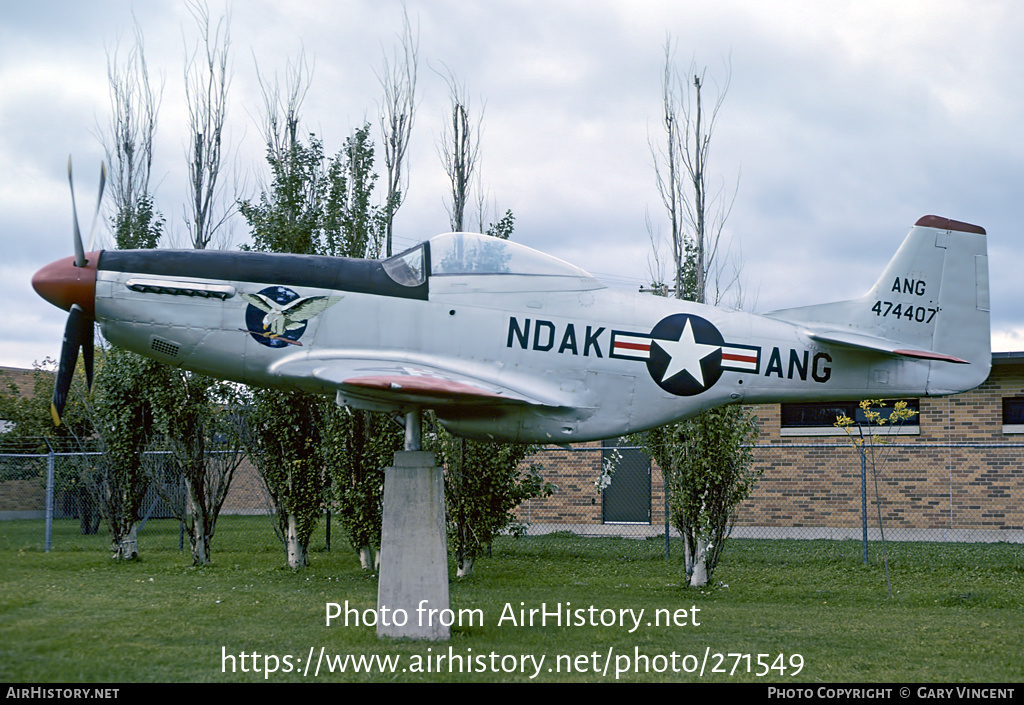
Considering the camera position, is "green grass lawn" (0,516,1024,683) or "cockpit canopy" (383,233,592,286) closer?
"green grass lawn" (0,516,1024,683)

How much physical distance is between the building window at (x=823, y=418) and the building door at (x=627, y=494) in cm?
368


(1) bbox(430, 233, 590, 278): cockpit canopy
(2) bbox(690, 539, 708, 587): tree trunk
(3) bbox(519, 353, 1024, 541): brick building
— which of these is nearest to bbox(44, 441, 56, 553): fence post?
(3) bbox(519, 353, 1024, 541): brick building

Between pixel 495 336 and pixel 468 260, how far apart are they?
2.53ft

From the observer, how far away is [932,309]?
29.2ft

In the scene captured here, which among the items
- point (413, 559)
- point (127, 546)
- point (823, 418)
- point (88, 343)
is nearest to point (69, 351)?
point (88, 343)

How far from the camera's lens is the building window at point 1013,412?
1920 centimetres

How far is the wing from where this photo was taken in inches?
277

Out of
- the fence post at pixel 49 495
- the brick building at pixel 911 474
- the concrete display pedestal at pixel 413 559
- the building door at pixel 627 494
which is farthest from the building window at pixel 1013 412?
the fence post at pixel 49 495

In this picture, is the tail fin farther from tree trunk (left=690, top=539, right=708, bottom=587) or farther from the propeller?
the propeller

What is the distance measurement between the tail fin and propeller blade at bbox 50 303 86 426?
664cm

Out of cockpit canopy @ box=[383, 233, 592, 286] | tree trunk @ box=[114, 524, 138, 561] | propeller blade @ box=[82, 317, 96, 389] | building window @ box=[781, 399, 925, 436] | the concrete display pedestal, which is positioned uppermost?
cockpit canopy @ box=[383, 233, 592, 286]
